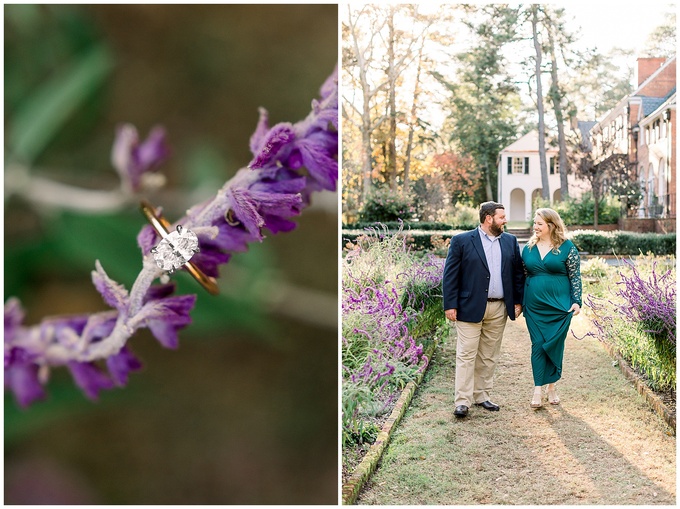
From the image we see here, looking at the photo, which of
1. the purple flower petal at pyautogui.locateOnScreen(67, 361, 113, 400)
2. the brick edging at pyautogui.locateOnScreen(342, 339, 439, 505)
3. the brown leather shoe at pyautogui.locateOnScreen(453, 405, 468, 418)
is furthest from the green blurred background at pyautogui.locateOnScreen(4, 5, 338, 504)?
the brown leather shoe at pyautogui.locateOnScreen(453, 405, 468, 418)

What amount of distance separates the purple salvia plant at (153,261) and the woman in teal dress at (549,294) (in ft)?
5.25

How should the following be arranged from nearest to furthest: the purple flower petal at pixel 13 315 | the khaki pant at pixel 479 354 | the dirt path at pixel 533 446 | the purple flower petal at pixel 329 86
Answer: the purple flower petal at pixel 13 315 → the purple flower petal at pixel 329 86 → the dirt path at pixel 533 446 → the khaki pant at pixel 479 354

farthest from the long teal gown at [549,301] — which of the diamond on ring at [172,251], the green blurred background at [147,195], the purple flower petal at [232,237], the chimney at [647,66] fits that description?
the purple flower petal at [232,237]

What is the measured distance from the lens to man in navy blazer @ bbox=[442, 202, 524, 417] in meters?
2.37

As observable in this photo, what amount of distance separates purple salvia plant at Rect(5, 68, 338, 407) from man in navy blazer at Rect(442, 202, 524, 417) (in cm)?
156

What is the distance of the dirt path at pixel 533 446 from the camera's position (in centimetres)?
215

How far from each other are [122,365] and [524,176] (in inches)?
69.9

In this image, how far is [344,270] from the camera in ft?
8.28

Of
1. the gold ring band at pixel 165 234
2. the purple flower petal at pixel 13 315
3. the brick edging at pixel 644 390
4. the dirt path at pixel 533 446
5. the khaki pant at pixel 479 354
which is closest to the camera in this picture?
the purple flower petal at pixel 13 315

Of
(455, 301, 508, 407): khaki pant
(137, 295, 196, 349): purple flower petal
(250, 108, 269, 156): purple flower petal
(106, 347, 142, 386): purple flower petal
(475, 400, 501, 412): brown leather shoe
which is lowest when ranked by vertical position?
(475, 400, 501, 412): brown leather shoe

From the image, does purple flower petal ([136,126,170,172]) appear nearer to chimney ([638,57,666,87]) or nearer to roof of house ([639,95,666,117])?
roof of house ([639,95,666,117])

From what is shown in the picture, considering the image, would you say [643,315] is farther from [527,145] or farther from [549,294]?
[527,145]

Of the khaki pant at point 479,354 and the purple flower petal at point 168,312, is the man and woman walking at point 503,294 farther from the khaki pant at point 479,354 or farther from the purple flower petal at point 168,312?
the purple flower petal at point 168,312

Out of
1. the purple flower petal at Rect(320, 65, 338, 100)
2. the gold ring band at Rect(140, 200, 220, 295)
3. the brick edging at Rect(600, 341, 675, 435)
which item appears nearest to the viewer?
the gold ring band at Rect(140, 200, 220, 295)
